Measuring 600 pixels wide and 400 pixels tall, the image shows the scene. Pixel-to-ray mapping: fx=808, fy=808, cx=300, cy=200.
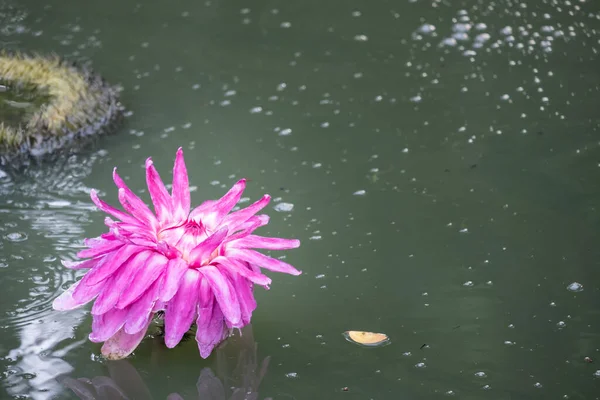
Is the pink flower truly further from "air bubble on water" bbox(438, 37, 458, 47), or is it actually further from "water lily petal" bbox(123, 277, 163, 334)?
"air bubble on water" bbox(438, 37, 458, 47)

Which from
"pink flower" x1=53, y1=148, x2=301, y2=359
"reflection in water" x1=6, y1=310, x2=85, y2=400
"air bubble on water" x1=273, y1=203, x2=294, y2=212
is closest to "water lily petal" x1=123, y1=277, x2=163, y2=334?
"pink flower" x1=53, y1=148, x2=301, y2=359

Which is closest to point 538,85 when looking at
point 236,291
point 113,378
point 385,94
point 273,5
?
point 385,94

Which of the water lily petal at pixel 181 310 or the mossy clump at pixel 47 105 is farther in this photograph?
the mossy clump at pixel 47 105

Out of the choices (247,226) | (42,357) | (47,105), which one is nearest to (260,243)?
(247,226)

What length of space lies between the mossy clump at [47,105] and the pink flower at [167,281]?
57 centimetres

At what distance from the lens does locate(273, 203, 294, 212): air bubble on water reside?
1.34 metres

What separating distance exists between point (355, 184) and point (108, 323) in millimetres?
591

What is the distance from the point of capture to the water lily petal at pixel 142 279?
945mm

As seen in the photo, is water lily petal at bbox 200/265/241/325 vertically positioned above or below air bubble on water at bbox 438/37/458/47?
above

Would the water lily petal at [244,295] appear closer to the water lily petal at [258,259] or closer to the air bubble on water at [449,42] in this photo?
the water lily petal at [258,259]

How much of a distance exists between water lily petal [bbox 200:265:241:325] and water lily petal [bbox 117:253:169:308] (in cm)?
5

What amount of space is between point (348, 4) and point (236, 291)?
130cm

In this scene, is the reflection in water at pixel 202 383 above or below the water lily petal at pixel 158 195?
below

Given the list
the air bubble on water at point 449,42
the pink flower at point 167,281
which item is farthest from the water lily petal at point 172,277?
the air bubble on water at point 449,42
